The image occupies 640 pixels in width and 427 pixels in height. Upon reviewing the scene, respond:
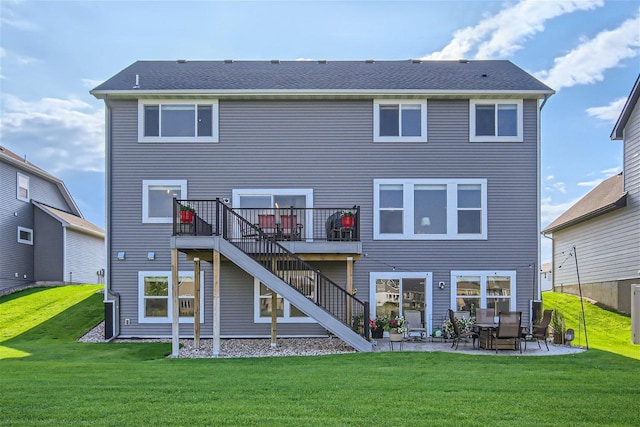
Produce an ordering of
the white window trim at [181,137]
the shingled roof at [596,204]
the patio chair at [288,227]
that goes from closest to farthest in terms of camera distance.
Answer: the patio chair at [288,227]
the white window trim at [181,137]
the shingled roof at [596,204]

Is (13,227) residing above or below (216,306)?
above

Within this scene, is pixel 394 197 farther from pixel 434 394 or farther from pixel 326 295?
pixel 434 394

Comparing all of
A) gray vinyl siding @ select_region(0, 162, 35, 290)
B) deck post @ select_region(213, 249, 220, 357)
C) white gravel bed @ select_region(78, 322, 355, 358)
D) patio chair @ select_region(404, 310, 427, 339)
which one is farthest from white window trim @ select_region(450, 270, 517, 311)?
gray vinyl siding @ select_region(0, 162, 35, 290)

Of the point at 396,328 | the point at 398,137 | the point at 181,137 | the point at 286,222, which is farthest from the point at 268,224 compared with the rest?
the point at 398,137

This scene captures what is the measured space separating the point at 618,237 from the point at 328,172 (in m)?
10.8

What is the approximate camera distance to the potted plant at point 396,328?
1378 cm

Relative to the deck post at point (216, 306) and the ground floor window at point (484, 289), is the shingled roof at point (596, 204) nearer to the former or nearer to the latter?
the ground floor window at point (484, 289)

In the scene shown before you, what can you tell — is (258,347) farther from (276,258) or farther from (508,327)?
(508,327)

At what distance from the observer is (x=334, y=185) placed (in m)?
15.9

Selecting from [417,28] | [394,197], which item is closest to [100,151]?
[394,197]

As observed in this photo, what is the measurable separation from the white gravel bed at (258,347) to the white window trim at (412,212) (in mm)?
3385

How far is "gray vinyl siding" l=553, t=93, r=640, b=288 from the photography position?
1850 cm

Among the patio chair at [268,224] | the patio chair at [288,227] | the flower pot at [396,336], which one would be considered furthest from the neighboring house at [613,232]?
the patio chair at [268,224]

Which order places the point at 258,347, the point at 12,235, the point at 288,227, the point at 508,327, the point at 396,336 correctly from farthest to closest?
the point at 12,235
the point at 288,227
the point at 258,347
the point at 396,336
the point at 508,327
